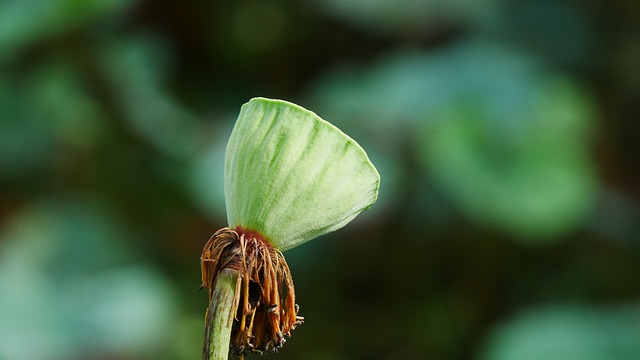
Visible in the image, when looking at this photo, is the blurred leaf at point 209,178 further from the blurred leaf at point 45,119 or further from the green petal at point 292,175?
the green petal at point 292,175

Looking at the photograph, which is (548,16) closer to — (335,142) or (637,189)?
(637,189)

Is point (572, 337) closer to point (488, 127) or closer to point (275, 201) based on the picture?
point (488, 127)

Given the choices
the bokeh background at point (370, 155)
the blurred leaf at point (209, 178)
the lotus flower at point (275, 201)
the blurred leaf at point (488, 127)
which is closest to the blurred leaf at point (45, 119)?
the bokeh background at point (370, 155)

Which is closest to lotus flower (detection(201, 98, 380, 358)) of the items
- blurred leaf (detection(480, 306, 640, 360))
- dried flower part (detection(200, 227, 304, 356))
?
dried flower part (detection(200, 227, 304, 356))

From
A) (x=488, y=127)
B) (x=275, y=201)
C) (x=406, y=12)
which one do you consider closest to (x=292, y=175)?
(x=275, y=201)

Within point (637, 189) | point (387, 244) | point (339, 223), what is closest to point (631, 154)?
point (637, 189)

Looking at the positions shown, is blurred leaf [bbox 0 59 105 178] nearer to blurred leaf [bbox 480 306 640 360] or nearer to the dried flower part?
blurred leaf [bbox 480 306 640 360]
